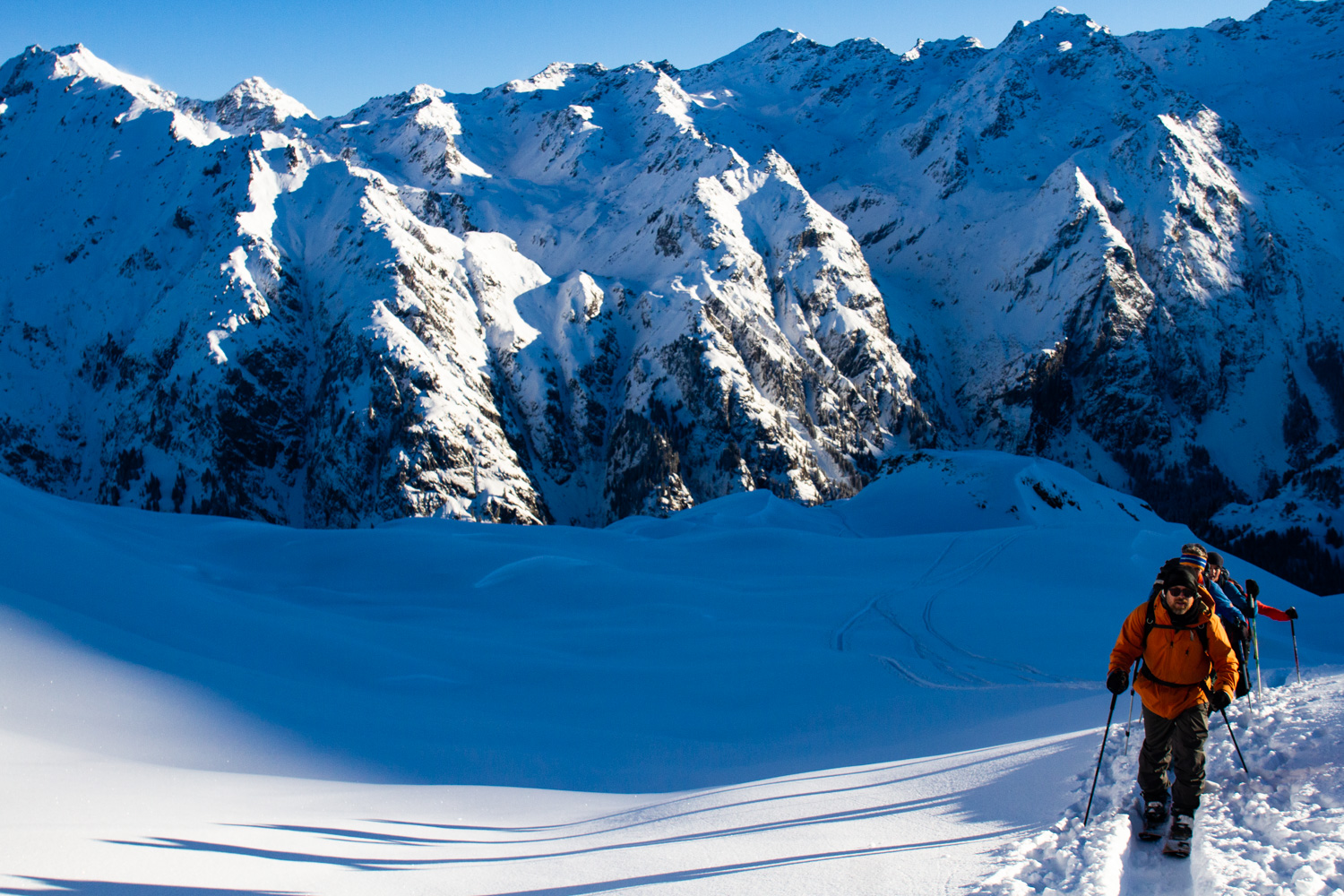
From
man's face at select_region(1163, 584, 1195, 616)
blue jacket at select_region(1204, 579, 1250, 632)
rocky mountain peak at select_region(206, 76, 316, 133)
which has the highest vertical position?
rocky mountain peak at select_region(206, 76, 316, 133)

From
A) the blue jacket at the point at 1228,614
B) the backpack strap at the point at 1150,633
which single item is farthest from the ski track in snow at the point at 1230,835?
the blue jacket at the point at 1228,614

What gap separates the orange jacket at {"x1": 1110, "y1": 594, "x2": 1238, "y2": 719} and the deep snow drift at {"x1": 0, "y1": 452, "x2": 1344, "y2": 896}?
2.66 ft

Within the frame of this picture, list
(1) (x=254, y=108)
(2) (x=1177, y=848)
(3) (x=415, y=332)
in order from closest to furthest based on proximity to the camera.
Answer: (2) (x=1177, y=848) < (3) (x=415, y=332) < (1) (x=254, y=108)

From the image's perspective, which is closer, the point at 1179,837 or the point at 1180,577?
the point at 1179,837

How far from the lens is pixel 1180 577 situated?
552 cm

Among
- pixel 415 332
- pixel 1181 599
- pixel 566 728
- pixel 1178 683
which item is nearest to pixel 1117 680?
pixel 1178 683

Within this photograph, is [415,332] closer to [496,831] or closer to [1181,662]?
[496,831]

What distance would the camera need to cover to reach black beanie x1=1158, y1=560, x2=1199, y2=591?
18.0 feet

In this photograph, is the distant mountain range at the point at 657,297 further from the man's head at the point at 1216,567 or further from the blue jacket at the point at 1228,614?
the blue jacket at the point at 1228,614

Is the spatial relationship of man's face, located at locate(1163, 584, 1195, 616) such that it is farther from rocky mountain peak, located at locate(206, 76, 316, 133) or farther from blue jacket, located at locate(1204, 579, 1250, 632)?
rocky mountain peak, located at locate(206, 76, 316, 133)

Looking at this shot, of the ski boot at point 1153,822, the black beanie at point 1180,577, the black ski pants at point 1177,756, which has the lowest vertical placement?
the ski boot at point 1153,822

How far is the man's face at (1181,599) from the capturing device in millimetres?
5508

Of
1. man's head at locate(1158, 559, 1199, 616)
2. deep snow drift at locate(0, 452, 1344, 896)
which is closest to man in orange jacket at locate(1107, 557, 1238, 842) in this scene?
man's head at locate(1158, 559, 1199, 616)

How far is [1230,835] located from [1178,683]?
3.11 ft
